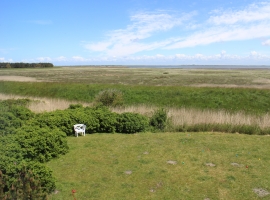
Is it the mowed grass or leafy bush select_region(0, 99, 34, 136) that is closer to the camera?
the mowed grass

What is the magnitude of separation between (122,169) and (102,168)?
1.47 ft

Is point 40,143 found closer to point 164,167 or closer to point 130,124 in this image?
point 164,167

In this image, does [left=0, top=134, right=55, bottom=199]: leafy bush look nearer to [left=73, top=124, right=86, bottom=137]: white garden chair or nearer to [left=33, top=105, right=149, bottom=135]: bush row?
[left=73, top=124, right=86, bottom=137]: white garden chair

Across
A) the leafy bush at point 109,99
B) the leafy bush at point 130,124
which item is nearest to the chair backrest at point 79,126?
the leafy bush at point 130,124

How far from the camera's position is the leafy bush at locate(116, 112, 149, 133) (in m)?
9.16

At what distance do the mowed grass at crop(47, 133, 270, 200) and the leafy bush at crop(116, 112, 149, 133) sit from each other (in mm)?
990

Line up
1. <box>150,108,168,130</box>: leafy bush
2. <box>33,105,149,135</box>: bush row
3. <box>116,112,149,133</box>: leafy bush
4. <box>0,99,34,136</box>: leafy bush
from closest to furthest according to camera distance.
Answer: <box>0,99,34,136</box>: leafy bush, <box>33,105,149,135</box>: bush row, <box>116,112,149,133</box>: leafy bush, <box>150,108,168,130</box>: leafy bush

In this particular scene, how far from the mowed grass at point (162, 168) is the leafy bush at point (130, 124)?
99cm

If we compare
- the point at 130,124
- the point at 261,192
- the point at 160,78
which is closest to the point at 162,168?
the point at 261,192

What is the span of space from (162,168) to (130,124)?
3.68m

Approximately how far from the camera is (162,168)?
18.3ft

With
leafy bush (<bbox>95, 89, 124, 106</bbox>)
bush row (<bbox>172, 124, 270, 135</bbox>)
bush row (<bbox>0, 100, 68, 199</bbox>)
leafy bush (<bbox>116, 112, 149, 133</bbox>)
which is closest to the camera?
bush row (<bbox>0, 100, 68, 199</bbox>)

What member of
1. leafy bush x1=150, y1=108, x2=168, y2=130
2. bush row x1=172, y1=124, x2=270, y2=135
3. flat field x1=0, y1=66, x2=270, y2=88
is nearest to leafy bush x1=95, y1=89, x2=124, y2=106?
leafy bush x1=150, y1=108, x2=168, y2=130

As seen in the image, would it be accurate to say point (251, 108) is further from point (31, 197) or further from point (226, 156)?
point (31, 197)
